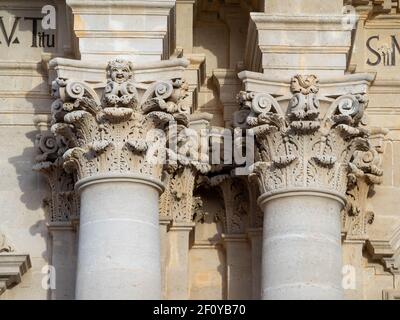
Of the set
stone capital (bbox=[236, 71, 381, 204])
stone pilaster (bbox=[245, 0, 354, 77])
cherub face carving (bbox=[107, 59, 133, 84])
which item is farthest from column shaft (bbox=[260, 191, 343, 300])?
cherub face carving (bbox=[107, 59, 133, 84])

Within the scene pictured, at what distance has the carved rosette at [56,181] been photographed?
2822 centimetres

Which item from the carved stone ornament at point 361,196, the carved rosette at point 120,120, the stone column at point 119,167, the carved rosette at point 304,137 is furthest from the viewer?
the carved stone ornament at point 361,196

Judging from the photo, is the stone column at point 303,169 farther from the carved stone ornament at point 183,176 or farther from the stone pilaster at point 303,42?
the carved stone ornament at point 183,176

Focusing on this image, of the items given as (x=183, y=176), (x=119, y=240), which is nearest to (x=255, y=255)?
(x=183, y=176)

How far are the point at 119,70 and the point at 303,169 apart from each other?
2731mm

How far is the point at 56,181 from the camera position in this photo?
93.0 feet

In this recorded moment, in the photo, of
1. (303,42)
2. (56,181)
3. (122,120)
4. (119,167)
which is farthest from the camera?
(56,181)

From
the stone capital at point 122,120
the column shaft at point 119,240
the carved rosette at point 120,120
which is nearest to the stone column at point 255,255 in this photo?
the stone capital at point 122,120

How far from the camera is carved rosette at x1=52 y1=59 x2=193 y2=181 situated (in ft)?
86.8

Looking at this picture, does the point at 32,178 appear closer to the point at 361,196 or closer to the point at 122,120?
the point at 122,120

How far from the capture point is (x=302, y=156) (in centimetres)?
2684

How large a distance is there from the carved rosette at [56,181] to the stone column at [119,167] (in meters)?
0.96

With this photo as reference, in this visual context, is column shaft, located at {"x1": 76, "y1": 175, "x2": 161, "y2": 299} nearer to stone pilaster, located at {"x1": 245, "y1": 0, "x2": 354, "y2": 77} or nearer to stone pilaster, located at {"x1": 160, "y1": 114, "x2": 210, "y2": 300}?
stone pilaster, located at {"x1": 160, "y1": 114, "x2": 210, "y2": 300}
